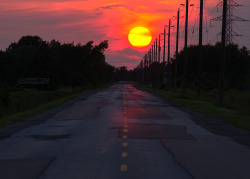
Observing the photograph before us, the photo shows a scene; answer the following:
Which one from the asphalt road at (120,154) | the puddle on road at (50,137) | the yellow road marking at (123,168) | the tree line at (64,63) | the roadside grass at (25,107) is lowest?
the roadside grass at (25,107)

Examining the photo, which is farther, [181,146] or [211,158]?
[181,146]

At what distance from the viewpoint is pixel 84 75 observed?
9762 cm

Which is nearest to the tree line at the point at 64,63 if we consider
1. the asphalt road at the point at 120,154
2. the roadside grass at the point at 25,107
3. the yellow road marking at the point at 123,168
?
the roadside grass at the point at 25,107

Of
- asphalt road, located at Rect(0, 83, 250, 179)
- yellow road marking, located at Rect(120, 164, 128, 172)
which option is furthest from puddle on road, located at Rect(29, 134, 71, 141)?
yellow road marking, located at Rect(120, 164, 128, 172)

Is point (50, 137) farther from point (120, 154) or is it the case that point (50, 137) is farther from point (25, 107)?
point (25, 107)

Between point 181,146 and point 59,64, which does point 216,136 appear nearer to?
point 181,146

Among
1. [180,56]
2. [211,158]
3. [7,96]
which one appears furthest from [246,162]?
[180,56]

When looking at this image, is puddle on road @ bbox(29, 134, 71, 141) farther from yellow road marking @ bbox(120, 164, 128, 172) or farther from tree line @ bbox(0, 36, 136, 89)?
tree line @ bbox(0, 36, 136, 89)

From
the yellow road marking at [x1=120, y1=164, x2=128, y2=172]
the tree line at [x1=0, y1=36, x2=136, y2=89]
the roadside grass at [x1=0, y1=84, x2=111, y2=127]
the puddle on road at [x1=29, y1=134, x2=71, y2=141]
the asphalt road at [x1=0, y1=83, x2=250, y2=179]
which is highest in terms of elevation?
the tree line at [x1=0, y1=36, x2=136, y2=89]

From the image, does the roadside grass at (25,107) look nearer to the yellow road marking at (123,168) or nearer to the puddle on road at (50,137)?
the puddle on road at (50,137)

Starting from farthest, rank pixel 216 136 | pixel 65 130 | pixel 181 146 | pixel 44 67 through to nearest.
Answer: pixel 44 67 < pixel 65 130 < pixel 216 136 < pixel 181 146

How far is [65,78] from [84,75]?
5.10 metres

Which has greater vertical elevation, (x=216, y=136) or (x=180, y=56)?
(x=180, y=56)

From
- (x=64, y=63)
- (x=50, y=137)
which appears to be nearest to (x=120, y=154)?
(x=50, y=137)
